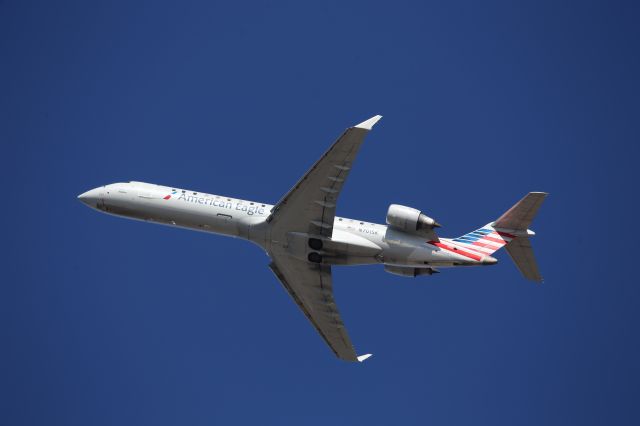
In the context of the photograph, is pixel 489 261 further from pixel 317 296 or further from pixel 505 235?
pixel 317 296

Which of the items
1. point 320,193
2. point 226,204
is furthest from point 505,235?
point 226,204

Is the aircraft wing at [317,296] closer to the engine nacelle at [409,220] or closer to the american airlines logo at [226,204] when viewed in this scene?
the american airlines logo at [226,204]

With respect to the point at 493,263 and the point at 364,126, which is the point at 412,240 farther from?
the point at 364,126

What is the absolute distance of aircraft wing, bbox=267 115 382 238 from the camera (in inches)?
1599

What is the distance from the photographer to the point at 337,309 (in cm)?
4962

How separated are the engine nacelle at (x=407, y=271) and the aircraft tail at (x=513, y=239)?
7.41 ft

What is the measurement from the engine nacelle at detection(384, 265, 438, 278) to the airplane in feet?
0.18

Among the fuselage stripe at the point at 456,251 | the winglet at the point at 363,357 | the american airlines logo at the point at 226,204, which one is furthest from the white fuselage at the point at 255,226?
the winglet at the point at 363,357

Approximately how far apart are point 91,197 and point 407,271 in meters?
18.4

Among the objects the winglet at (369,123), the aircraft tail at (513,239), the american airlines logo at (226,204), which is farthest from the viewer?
the aircraft tail at (513,239)

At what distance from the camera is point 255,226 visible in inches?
1785

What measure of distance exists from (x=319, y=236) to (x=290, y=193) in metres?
2.92

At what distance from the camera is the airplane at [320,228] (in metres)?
43.8

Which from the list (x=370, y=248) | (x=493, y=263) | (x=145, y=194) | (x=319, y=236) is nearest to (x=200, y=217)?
(x=145, y=194)
